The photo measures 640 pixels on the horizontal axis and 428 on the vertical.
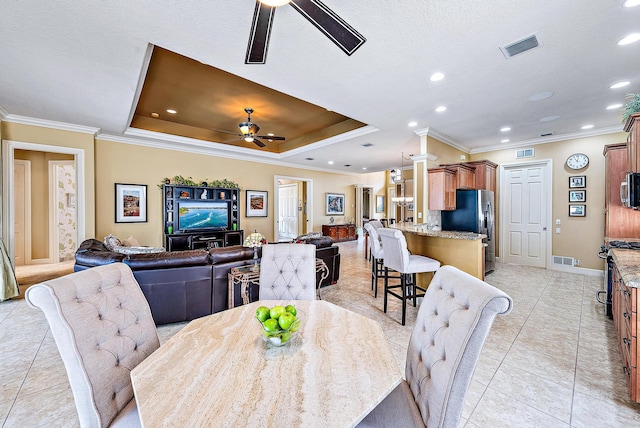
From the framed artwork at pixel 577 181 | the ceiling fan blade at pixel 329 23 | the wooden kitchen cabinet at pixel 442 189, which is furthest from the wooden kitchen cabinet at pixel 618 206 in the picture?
the ceiling fan blade at pixel 329 23

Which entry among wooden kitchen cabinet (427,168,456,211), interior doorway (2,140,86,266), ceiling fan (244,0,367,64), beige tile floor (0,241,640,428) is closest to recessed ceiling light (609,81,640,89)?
wooden kitchen cabinet (427,168,456,211)

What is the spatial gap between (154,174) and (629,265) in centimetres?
732

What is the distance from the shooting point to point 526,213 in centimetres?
586

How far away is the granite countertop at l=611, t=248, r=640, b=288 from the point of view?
1740 mm

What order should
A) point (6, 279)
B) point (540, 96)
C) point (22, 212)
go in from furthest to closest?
point (22, 212) → point (6, 279) → point (540, 96)

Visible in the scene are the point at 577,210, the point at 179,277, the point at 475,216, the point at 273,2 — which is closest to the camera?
the point at 273,2

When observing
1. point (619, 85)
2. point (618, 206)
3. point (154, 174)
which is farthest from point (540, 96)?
point (154, 174)

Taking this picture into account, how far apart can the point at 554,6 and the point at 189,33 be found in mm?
2875

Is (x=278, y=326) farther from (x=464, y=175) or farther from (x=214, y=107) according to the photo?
(x=464, y=175)

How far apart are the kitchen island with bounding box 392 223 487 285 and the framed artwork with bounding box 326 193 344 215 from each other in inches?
209

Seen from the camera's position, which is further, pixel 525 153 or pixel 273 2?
pixel 525 153

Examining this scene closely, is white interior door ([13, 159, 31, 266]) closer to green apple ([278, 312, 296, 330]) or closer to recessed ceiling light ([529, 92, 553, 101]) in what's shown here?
green apple ([278, 312, 296, 330])

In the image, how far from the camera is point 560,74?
9.59 feet

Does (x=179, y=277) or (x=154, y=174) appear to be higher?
(x=154, y=174)
